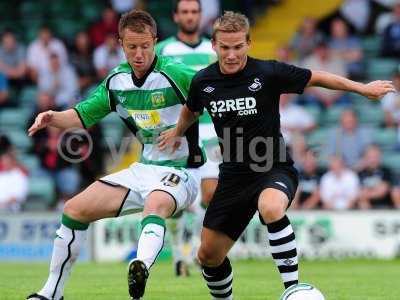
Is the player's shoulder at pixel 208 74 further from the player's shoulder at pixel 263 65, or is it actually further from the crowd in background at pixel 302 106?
the crowd in background at pixel 302 106

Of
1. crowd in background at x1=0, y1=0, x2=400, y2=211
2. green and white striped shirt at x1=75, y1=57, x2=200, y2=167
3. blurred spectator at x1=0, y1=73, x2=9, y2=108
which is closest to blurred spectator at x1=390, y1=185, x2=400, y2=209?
crowd in background at x1=0, y1=0, x2=400, y2=211

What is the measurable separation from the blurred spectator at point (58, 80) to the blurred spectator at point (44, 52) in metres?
0.11

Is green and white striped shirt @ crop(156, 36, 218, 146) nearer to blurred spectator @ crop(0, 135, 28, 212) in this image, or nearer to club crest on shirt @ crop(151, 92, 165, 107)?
club crest on shirt @ crop(151, 92, 165, 107)

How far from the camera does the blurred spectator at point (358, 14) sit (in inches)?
811

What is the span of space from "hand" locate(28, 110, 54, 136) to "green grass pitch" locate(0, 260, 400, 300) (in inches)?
63.4

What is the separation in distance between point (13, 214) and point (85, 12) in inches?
245

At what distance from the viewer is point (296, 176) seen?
8492 millimetres

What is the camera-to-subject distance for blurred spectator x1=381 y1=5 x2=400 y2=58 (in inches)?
762

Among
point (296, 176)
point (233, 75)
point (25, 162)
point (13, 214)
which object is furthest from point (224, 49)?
point (25, 162)

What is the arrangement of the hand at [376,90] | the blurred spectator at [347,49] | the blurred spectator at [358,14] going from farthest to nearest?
the blurred spectator at [358,14] < the blurred spectator at [347,49] < the hand at [376,90]

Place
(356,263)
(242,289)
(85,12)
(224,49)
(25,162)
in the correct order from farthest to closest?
(85,12) → (25,162) → (356,263) → (242,289) → (224,49)

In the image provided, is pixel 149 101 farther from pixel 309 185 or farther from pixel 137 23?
pixel 309 185

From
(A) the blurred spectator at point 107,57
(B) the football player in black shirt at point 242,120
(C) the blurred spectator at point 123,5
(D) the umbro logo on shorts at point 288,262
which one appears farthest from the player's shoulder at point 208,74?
(C) the blurred spectator at point 123,5

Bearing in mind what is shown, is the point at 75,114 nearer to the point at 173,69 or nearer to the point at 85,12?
the point at 173,69
